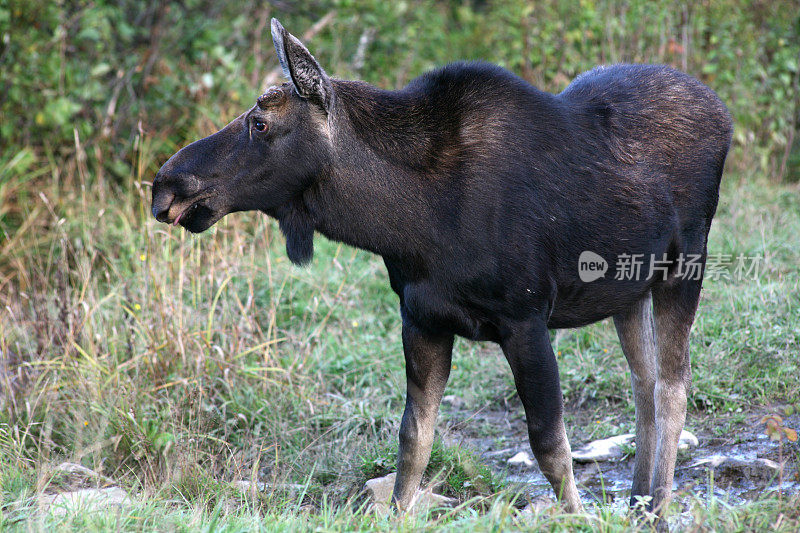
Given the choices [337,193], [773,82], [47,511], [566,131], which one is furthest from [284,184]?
[773,82]

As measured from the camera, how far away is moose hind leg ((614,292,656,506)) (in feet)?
14.8

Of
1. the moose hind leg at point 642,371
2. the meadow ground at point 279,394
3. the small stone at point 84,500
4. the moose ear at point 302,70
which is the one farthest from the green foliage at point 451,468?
the moose ear at point 302,70

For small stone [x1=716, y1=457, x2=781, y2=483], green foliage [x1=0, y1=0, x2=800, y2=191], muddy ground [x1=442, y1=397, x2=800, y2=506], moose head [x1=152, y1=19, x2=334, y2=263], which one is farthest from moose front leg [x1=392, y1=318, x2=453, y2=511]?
green foliage [x1=0, y1=0, x2=800, y2=191]

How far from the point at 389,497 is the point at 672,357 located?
1641 mm

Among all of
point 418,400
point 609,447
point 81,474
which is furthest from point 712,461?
point 81,474

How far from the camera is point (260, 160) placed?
12.2 feet

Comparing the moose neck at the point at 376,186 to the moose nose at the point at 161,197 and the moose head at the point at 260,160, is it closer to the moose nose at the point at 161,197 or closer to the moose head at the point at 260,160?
the moose head at the point at 260,160

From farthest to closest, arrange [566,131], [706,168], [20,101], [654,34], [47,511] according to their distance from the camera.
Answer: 1. [654,34]
2. [20,101]
3. [706,168]
4. [566,131]
5. [47,511]

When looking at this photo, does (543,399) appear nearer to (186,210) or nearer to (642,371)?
(642,371)

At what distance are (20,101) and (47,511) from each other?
5.65m

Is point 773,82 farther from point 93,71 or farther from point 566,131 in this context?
point 93,71

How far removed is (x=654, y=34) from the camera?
9281 millimetres

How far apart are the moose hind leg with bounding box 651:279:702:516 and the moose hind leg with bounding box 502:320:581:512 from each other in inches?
28.5

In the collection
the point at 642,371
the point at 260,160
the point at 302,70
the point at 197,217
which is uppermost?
the point at 302,70
